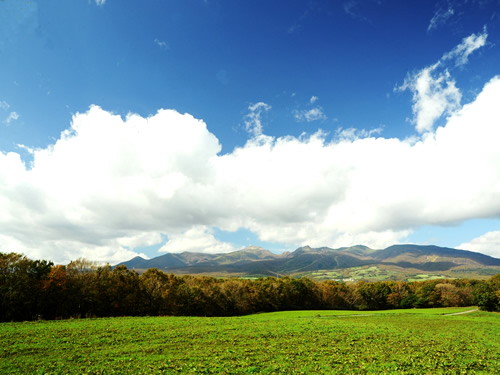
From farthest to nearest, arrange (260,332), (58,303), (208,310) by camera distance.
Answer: (208,310) → (58,303) → (260,332)

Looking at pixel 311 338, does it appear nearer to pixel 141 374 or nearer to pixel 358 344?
pixel 358 344

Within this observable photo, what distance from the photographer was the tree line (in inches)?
2352

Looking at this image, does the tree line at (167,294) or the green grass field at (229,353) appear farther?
the tree line at (167,294)

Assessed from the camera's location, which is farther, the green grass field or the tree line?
the tree line

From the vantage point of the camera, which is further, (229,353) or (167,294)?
(167,294)

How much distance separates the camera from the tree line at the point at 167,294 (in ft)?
196

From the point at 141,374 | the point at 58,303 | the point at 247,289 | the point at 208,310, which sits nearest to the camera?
the point at 141,374

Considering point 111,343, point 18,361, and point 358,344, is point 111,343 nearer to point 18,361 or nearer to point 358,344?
point 18,361

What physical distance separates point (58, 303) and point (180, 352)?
55.4 meters

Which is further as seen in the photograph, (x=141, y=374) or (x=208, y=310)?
(x=208, y=310)

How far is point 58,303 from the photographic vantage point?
211 ft

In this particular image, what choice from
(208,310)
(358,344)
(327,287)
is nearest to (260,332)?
(358,344)

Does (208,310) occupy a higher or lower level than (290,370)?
lower

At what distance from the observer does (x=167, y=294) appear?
298 ft
